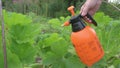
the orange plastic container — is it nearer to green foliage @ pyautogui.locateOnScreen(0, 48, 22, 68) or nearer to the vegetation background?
the vegetation background

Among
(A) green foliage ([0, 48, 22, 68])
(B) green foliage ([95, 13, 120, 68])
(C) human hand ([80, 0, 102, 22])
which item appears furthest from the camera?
(B) green foliage ([95, 13, 120, 68])

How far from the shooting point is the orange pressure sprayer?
1.34 m

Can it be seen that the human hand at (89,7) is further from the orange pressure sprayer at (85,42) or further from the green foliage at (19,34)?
the green foliage at (19,34)

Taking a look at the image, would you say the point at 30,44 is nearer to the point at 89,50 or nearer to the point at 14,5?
the point at 89,50

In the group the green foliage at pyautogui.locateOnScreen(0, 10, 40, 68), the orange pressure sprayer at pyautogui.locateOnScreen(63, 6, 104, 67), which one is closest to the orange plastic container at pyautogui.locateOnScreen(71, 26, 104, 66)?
the orange pressure sprayer at pyautogui.locateOnScreen(63, 6, 104, 67)

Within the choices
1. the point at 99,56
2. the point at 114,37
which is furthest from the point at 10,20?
the point at 114,37

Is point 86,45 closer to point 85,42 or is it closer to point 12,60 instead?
point 85,42

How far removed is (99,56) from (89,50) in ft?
0.20

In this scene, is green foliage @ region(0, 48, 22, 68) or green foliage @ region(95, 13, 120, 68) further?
green foliage @ region(95, 13, 120, 68)

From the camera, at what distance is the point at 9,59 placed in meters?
1.34

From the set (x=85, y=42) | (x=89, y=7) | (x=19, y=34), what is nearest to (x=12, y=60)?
(x=19, y=34)

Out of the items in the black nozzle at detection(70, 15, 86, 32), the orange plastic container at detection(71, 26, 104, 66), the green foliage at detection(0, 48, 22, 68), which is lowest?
the green foliage at detection(0, 48, 22, 68)

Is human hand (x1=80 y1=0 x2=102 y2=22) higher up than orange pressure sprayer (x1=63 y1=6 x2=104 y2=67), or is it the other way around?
human hand (x1=80 y1=0 x2=102 y2=22)

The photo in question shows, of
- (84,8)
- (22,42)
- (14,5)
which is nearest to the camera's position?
(22,42)
